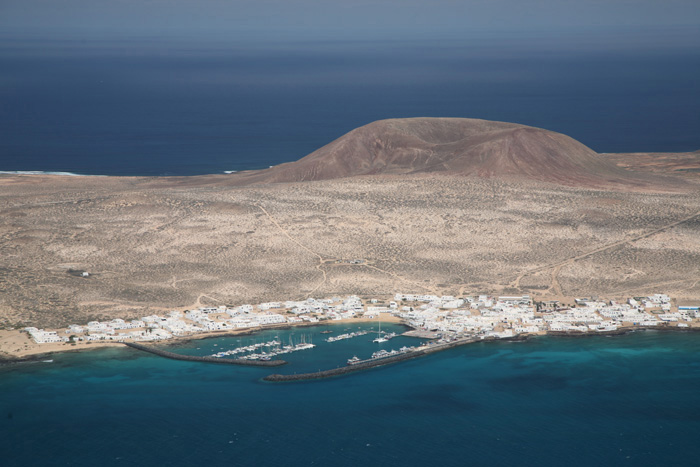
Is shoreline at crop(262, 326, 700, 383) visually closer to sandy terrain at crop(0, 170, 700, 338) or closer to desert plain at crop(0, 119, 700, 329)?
desert plain at crop(0, 119, 700, 329)

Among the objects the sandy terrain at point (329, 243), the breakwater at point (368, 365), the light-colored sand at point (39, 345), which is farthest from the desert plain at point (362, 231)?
the breakwater at point (368, 365)

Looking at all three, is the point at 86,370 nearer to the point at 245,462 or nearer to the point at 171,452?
the point at 171,452

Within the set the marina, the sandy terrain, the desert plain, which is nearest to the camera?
the marina

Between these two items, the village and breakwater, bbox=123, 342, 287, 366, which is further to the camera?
the village

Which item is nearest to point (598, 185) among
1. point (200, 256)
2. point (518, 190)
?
point (518, 190)

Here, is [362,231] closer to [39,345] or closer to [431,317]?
[431,317]

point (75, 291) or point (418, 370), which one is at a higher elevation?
point (75, 291)

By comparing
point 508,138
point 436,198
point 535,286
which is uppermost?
point 508,138

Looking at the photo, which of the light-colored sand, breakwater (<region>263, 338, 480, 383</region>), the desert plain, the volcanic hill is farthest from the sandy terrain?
breakwater (<region>263, 338, 480, 383</region>)
